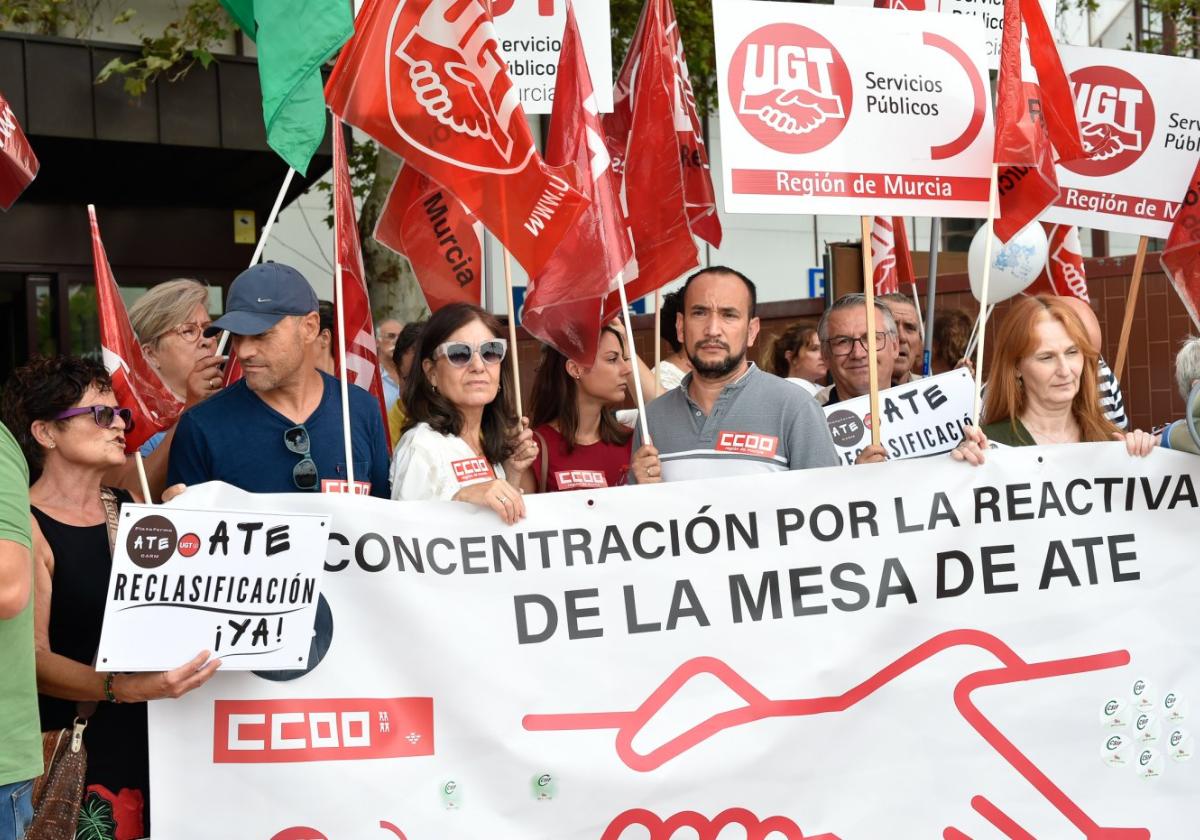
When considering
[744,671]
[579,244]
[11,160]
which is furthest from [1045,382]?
[11,160]

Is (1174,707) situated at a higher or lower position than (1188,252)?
lower

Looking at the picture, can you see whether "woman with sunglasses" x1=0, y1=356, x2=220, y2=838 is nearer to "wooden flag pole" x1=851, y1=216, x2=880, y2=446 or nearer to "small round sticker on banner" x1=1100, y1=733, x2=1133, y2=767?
"wooden flag pole" x1=851, y1=216, x2=880, y2=446

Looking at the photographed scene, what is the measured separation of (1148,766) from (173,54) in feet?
24.1

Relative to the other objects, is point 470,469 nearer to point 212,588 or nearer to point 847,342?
point 212,588

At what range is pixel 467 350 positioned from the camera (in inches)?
165

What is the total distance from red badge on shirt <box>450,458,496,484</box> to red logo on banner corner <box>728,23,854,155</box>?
1270 mm

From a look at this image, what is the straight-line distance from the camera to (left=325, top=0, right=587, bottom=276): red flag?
166 inches

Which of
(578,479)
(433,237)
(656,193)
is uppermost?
(656,193)

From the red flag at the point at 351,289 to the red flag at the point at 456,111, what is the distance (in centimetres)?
27

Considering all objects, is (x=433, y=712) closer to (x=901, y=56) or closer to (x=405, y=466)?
(x=405, y=466)

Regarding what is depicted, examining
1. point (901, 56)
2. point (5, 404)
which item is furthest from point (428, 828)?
point (901, 56)

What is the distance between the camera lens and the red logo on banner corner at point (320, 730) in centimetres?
365

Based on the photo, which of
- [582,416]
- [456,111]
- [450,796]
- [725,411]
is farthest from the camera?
[582,416]

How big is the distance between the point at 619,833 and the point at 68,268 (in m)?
8.16
